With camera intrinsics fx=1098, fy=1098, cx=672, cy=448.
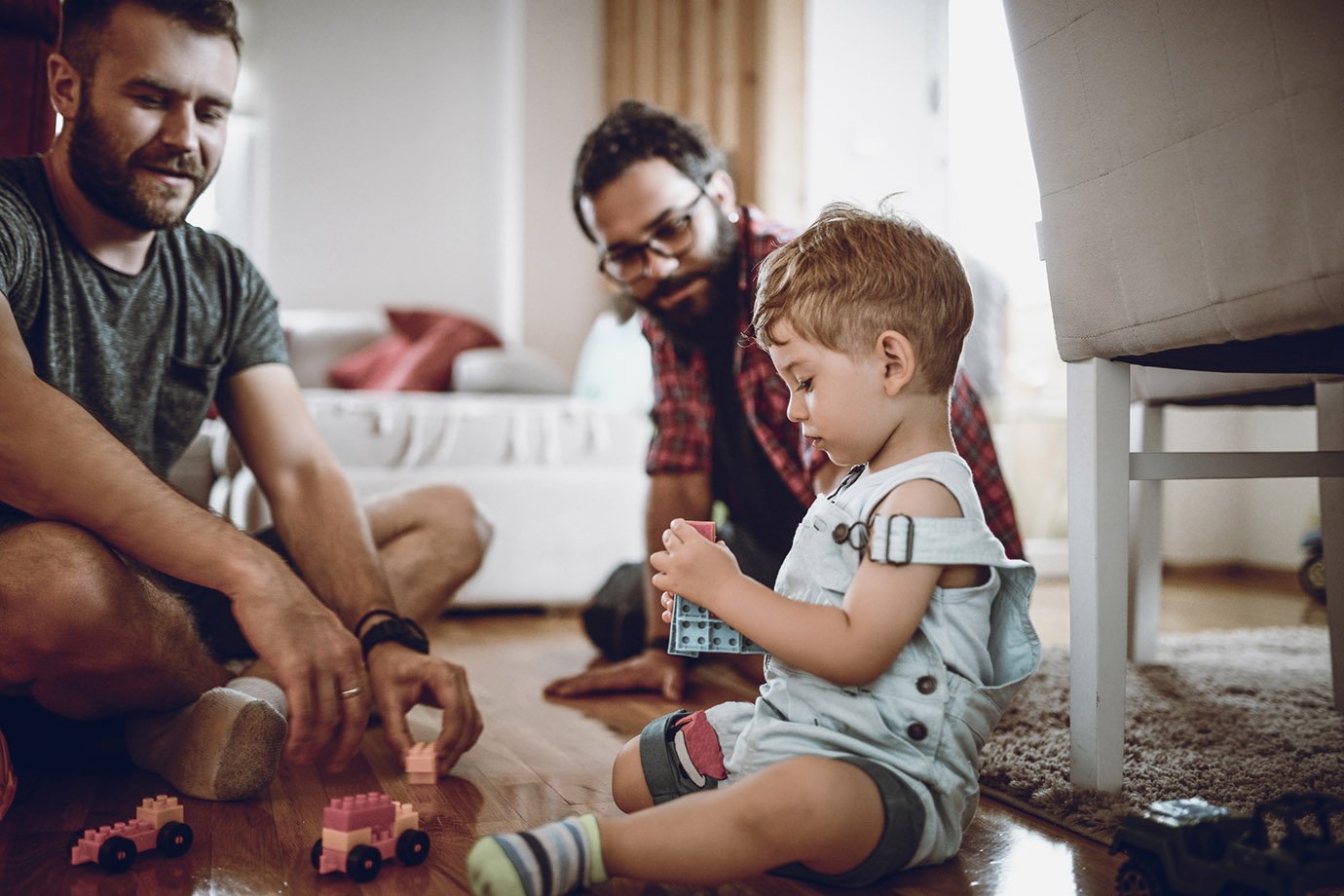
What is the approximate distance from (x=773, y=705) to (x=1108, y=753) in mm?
363

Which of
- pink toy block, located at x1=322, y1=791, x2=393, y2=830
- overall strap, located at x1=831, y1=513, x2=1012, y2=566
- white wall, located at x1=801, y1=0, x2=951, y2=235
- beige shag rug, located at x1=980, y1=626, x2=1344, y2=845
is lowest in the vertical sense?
beige shag rug, located at x1=980, y1=626, x2=1344, y2=845

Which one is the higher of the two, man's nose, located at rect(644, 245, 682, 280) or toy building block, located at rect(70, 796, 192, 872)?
man's nose, located at rect(644, 245, 682, 280)

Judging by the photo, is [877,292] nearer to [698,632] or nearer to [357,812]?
[698,632]

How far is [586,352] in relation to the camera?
306cm

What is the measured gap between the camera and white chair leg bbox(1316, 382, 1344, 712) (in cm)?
143

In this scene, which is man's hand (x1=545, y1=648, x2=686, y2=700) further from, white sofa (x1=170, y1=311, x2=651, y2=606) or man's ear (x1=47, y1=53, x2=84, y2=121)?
man's ear (x1=47, y1=53, x2=84, y2=121)

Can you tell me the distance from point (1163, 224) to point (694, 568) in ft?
1.63

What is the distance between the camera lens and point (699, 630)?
0.85 meters

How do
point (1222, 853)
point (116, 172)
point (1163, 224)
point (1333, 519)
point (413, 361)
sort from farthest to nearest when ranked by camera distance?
point (413, 361) → point (1333, 519) → point (116, 172) → point (1163, 224) → point (1222, 853)

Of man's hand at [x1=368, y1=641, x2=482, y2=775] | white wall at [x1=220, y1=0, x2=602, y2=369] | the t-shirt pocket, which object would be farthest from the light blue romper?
white wall at [x1=220, y1=0, x2=602, y2=369]

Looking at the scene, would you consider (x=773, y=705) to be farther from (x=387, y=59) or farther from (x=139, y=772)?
(x=387, y=59)

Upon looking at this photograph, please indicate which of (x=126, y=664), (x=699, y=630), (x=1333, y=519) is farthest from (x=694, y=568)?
(x=1333, y=519)

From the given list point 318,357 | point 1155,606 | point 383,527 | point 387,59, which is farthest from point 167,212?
point 387,59

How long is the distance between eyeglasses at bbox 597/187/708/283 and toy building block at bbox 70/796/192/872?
0.93 meters
